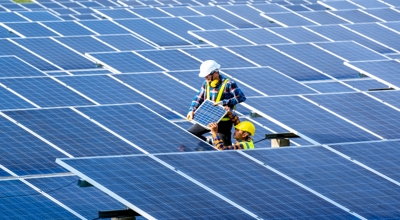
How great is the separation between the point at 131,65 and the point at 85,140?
10.8m

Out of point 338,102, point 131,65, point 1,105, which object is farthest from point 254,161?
point 131,65

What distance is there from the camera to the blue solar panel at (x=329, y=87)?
1150 inches

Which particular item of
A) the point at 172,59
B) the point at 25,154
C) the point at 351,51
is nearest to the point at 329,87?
the point at 172,59

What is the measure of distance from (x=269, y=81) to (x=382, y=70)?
2.94m

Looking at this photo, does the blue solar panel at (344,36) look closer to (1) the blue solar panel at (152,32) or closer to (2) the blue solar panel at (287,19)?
(2) the blue solar panel at (287,19)

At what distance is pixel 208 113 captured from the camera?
21719mm

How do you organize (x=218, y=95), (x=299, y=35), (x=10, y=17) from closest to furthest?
(x=218, y=95) < (x=299, y=35) < (x=10, y=17)

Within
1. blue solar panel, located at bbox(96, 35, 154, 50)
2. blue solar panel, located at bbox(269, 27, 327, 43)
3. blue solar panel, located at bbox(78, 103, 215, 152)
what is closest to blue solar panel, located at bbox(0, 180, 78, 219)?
blue solar panel, located at bbox(78, 103, 215, 152)

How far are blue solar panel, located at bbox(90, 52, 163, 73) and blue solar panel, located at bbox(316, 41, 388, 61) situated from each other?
5.91m

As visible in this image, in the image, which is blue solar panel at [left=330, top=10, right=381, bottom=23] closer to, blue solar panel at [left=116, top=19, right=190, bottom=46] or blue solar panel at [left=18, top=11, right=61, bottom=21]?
blue solar panel at [left=116, top=19, right=190, bottom=46]

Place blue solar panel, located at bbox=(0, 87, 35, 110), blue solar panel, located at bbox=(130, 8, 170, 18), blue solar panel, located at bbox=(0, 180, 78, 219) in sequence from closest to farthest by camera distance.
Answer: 1. blue solar panel, located at bbox=(0, 180, 78, 219)
2. blue solar panel, located at bbox=(0, 87, 35, 110)
3. blue solar panel, located at bbox=(130, 8, 170, 18)

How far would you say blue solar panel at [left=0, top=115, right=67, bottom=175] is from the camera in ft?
65.3

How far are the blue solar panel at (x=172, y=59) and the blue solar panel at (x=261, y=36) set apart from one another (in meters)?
5.50

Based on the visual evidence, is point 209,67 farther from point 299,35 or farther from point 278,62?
point 299,35
